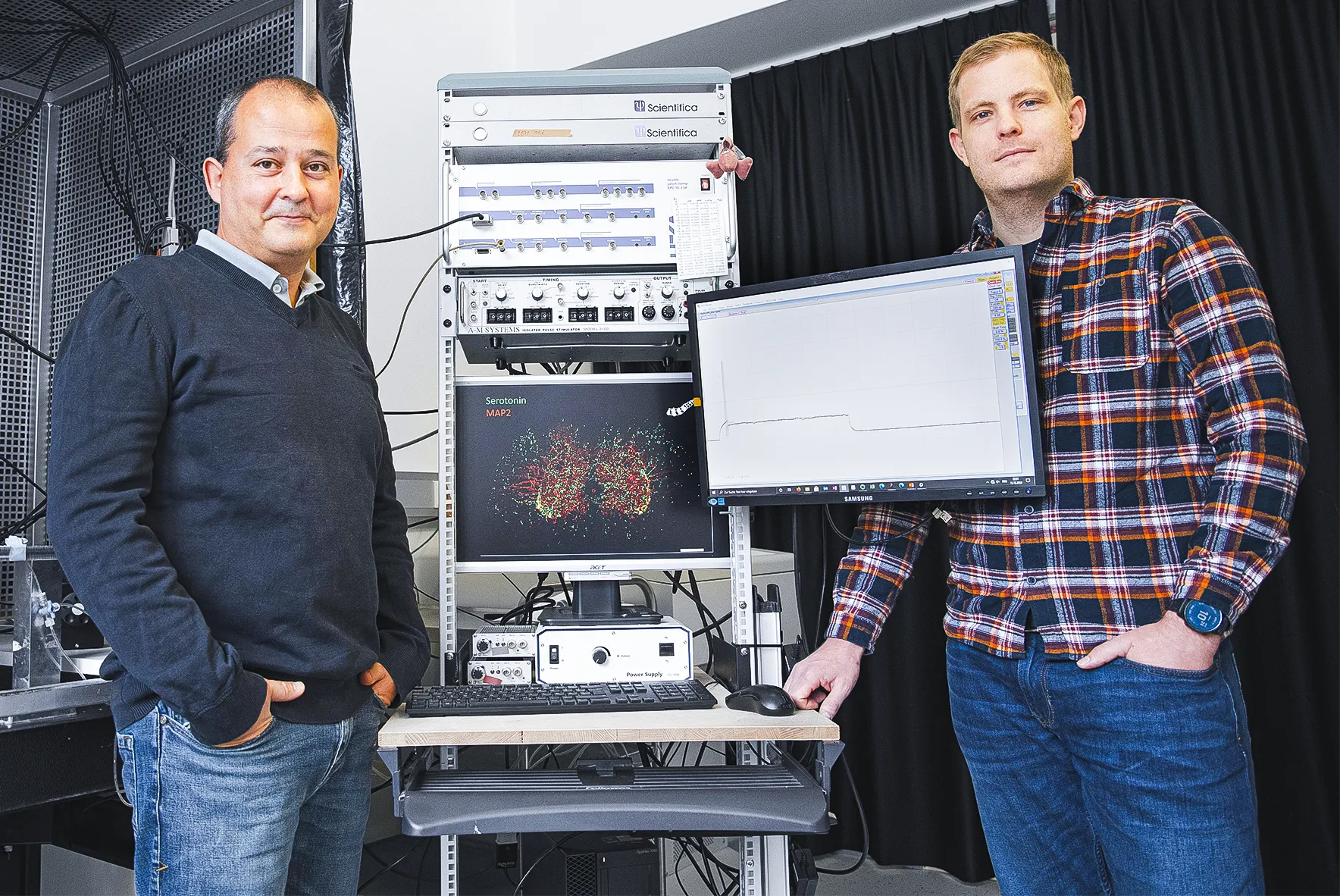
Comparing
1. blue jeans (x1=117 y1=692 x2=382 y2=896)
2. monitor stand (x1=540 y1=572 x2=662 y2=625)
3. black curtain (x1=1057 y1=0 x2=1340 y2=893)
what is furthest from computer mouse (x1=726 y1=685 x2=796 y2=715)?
black curtain (x1=1057 y1=0 x2=1340 y2=893)

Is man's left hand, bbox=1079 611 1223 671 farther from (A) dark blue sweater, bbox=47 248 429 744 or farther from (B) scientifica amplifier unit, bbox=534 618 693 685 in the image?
(A) dark blue sweater, bbox=47 248 429 744

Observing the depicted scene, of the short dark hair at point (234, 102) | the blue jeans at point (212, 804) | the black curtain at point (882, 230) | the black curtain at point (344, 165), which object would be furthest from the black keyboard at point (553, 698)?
the black curtain at point (882, 230)

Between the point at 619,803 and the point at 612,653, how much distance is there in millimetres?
355

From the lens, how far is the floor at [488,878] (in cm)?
223

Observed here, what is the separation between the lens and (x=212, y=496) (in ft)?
3.85

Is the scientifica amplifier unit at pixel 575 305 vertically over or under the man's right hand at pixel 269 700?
over


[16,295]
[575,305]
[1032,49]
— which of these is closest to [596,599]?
[575,305]

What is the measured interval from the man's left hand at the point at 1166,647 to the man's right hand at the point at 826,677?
15.6 inches

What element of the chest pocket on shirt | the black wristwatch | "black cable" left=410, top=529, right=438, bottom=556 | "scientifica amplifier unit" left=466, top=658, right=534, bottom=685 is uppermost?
the chest pocket on shirt

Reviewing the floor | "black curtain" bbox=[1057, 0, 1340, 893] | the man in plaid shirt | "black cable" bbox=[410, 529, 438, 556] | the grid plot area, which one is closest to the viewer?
the man in plaid shirt

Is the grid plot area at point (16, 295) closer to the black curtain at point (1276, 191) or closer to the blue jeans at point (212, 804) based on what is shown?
the blue jeans at point (212, 804)

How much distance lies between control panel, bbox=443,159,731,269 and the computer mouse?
810mm

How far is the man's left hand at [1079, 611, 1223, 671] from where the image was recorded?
1.15 metres

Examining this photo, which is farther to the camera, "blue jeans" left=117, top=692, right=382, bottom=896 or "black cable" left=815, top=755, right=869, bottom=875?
"black cable" left=815, top=755, right=869, bottom=875
